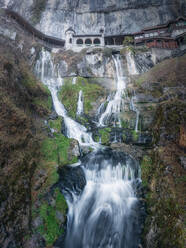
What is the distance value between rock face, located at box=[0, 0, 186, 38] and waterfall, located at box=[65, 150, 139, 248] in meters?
40.8

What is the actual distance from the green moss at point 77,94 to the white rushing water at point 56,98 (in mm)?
830

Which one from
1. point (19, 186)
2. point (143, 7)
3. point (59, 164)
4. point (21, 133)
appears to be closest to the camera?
point (19, 186)

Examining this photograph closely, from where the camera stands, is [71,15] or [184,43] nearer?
[184,43]

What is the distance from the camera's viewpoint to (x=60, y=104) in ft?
65.7

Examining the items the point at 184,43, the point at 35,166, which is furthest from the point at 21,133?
the point at 184,43

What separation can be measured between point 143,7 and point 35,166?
1897 inches

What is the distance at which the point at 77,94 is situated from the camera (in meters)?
20.9

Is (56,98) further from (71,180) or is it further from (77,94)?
(71,180)

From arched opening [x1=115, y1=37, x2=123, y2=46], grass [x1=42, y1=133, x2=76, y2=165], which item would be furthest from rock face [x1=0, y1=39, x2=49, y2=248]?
arched opening [x1=115, y1=37, x2=123, y2=46]

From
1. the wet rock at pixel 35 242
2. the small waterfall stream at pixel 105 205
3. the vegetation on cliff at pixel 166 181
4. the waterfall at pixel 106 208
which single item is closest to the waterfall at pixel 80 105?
the small waterfall stream at pixel 105 205

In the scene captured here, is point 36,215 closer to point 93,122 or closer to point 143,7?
point 93,122

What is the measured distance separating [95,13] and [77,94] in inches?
1336

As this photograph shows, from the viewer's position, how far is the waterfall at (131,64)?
27.7 metres

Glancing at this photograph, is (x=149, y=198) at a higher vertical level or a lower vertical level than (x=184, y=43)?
lower
